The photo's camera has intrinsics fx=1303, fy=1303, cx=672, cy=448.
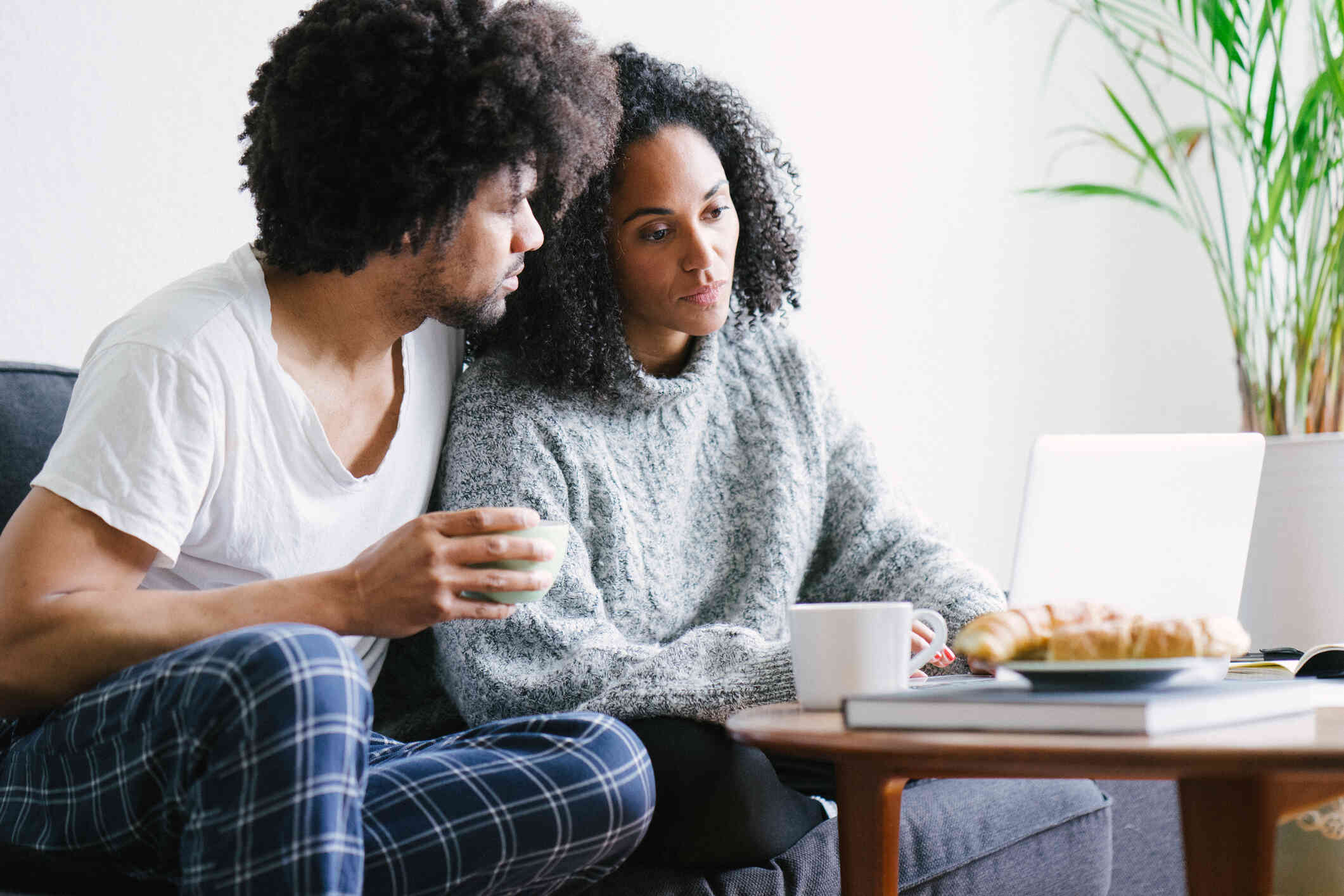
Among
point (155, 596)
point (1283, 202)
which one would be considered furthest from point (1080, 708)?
point (1283, 202)

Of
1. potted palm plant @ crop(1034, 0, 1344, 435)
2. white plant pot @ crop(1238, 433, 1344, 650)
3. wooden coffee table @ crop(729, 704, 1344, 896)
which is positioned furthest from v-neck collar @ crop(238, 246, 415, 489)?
white plant pot @ crop(1238, 433, 1344, 650)

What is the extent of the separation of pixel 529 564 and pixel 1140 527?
0.76m

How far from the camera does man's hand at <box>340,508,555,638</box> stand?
→ 0.93 m

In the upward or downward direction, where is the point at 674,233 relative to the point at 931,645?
upward

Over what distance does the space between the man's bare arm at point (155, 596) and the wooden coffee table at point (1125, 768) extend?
227mm

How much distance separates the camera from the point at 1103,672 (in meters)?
0.78

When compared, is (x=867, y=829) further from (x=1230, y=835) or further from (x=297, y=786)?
(x=297, y=786)

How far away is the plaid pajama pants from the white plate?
13.6 inches

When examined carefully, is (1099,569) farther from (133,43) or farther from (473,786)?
(133,43)

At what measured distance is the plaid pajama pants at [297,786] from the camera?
797 millimetres

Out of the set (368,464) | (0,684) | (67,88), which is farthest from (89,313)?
(0,684)

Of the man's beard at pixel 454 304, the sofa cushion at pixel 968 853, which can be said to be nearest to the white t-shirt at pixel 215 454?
the man's beard at pixel 454 304

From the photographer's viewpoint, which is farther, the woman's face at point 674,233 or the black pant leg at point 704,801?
the woman's face at point 674,233

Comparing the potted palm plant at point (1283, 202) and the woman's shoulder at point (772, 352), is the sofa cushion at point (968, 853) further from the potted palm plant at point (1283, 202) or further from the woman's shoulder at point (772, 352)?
the potted palm plant at point (1283, 202)
